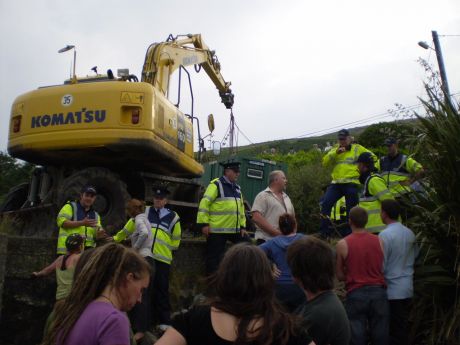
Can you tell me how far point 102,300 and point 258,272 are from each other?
68cm

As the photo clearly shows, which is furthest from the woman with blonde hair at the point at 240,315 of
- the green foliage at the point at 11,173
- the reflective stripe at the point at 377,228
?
the green foliage at the point at 11,173

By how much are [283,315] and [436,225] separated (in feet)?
11.1

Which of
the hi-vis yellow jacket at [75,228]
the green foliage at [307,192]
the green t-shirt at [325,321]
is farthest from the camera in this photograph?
the green foliage at [307,192]

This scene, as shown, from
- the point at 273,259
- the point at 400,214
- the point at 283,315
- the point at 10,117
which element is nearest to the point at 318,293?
the point at 283,315

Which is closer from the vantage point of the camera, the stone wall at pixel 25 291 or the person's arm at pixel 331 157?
the stone wall at pixel 25 291

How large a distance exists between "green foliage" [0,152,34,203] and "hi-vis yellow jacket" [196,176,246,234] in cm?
1791

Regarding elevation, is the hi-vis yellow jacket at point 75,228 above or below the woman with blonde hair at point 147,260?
above

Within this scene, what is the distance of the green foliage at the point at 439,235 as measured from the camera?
5.10 metres

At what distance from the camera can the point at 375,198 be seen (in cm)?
679

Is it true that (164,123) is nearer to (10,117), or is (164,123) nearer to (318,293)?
(10,117)

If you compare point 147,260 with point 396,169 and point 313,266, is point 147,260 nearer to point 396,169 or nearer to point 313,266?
point 396,169

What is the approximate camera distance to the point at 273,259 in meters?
5.04

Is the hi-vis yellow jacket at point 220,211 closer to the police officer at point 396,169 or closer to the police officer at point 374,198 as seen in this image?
the police officer at point 374,198

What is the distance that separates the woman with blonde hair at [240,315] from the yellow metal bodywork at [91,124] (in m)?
6.51
